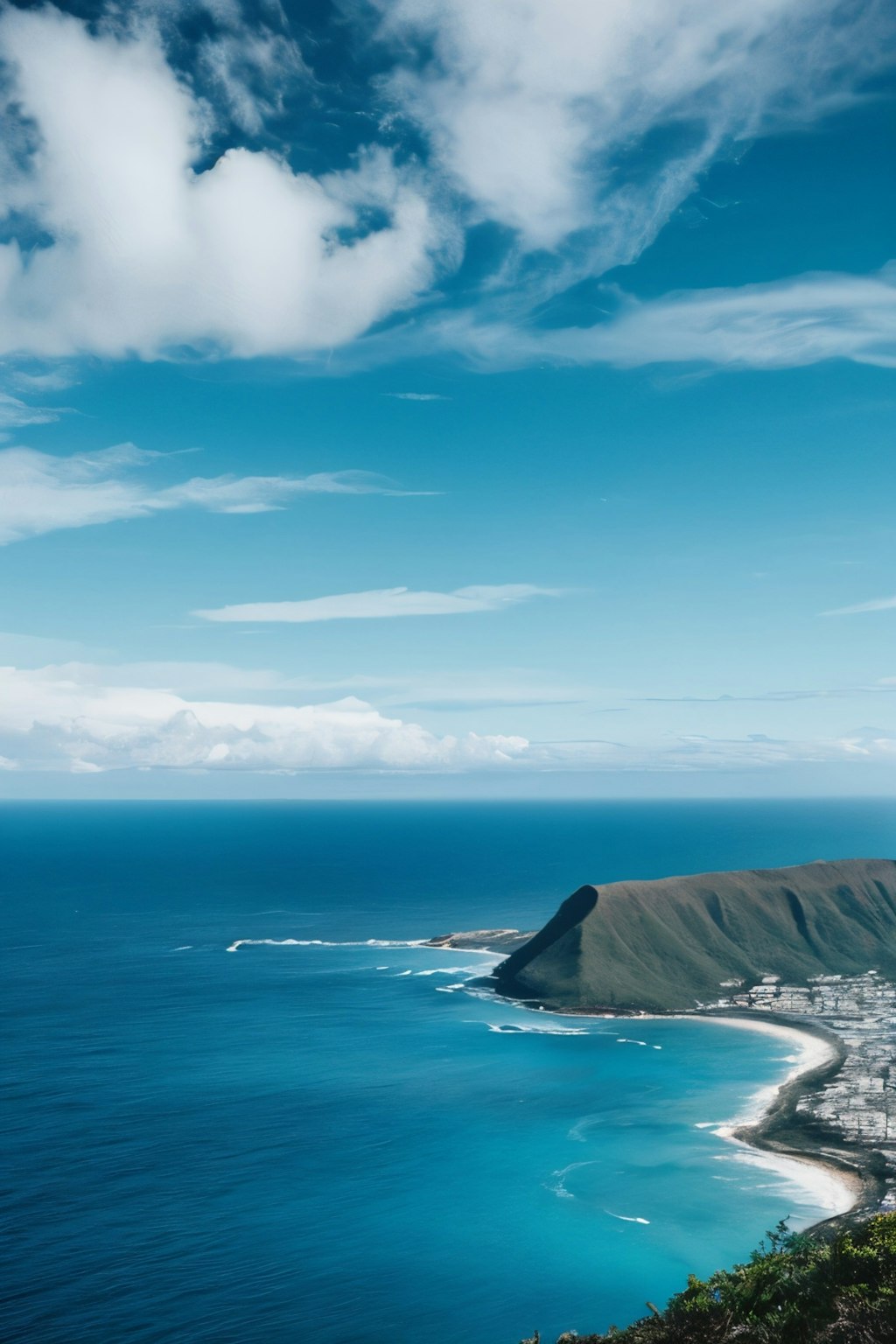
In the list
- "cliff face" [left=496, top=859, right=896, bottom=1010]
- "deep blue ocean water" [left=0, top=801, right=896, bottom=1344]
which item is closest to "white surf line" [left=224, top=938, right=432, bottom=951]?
"cliff face" [left=496, top=859, right=896, bottom=1010]

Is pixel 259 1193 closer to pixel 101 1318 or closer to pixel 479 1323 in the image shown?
pixel 101 1318

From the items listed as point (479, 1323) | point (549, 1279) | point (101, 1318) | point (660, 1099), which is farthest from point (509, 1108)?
point (101, 1318)

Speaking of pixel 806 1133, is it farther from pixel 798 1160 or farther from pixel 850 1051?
pixel 850 1051

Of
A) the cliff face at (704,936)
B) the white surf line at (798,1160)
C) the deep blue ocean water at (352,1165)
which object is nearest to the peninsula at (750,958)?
the cliff face at (704,936)

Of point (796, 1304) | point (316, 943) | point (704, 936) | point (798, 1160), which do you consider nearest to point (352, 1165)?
point (798, 1160)

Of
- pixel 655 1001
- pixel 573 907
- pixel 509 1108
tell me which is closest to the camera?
pixel 509 1108

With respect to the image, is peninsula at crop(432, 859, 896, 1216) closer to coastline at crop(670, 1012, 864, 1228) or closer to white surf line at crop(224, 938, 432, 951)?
coastline at crop(670, 1012, 864, 1228)

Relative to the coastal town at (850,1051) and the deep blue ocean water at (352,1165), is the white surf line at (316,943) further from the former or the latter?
the coastal town at (850,1051)
